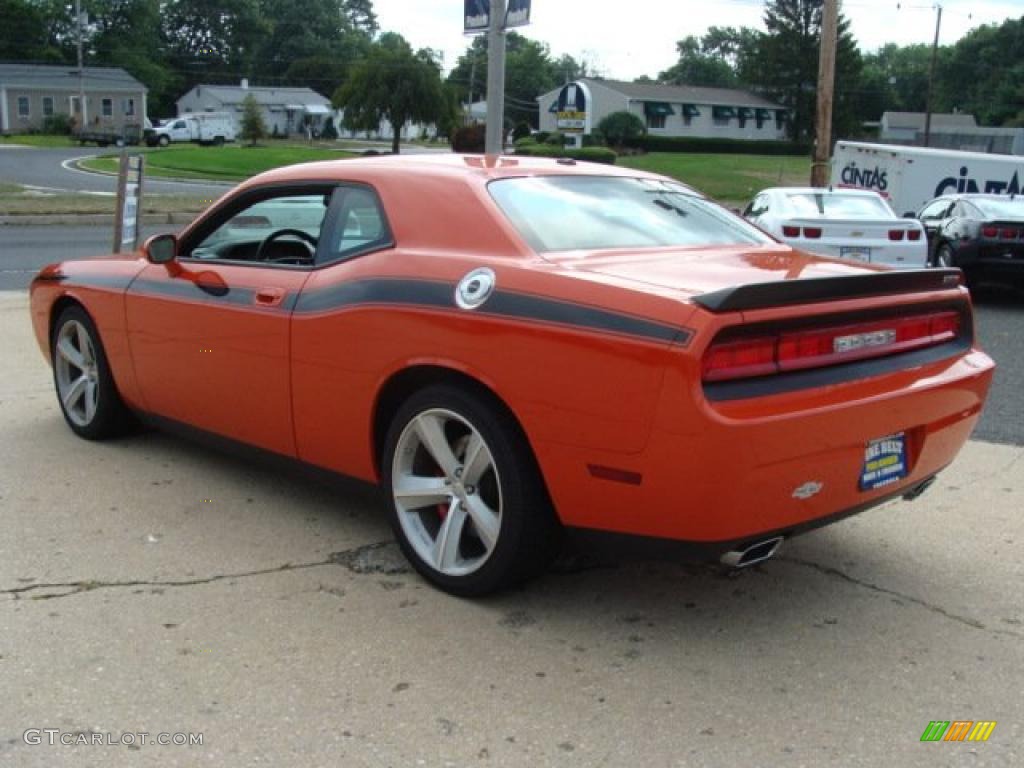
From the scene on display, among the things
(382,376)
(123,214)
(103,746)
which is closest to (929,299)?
(382,376)

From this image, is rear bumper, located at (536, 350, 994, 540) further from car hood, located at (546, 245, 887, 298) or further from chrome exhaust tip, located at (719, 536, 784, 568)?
car hood, located at (546, 245, 887, 298)

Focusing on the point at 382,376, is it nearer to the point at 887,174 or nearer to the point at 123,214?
the point at 123,214

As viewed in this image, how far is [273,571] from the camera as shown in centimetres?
412

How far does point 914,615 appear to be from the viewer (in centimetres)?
382

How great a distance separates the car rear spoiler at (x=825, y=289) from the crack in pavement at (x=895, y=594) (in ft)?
3.65

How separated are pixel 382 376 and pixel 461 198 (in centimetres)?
72

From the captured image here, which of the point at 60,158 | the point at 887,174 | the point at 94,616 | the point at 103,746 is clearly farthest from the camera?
the point at 60,158

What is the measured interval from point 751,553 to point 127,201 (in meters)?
8.69

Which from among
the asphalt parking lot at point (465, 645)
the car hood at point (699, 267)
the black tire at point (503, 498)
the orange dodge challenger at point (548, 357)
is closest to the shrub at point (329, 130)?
the orange dodge challenger at point (548, 357)

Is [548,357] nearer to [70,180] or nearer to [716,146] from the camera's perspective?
[70,180]

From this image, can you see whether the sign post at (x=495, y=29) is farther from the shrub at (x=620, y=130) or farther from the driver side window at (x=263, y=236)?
the shrub at (x=620, y=130)

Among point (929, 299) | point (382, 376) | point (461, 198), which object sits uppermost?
point (461, 198)

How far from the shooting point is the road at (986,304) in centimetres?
706

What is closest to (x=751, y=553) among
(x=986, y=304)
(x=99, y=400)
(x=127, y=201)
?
(x=99, y=400)
